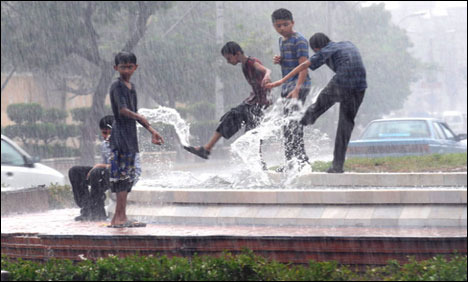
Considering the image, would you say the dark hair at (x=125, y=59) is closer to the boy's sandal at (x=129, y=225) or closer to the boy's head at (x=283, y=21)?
the boy's sandal at (x=129, y=225)

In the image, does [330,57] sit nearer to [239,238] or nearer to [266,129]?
[266,129]

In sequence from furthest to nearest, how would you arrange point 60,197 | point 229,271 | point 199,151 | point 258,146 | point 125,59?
point 60,197
point 258,146
point 199,151
point 125,59
point 229,271

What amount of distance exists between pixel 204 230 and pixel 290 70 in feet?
7.36

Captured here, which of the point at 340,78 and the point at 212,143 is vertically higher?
the point at 340,78

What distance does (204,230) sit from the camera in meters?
6.74

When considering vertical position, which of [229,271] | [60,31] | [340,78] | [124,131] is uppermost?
[60,31]

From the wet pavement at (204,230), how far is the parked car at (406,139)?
7.89 m

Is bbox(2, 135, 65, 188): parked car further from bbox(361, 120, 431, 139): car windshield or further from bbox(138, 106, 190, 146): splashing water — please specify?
bbox(361, 120, 431, 139): car windshield

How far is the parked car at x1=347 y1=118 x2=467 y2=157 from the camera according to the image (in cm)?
1520

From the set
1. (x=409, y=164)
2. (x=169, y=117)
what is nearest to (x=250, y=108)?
(x=169, y=117)

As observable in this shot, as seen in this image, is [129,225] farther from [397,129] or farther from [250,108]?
[397,129]

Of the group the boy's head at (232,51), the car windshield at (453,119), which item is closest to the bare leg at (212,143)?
the boy's head at (232,51)

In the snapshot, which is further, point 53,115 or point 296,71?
point 53,115

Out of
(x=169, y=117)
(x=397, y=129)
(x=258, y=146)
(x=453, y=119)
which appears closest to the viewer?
(x=258, y=146)
